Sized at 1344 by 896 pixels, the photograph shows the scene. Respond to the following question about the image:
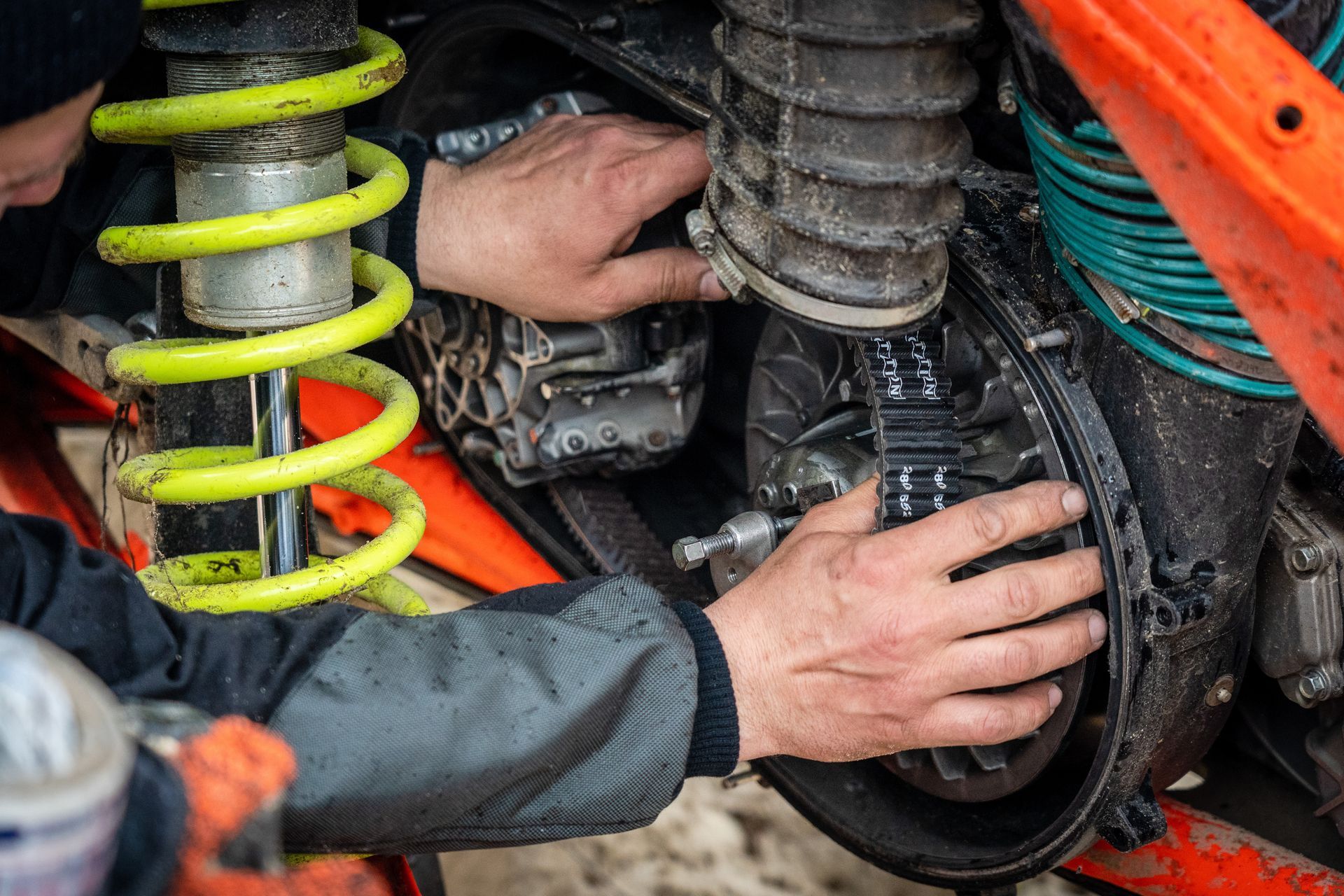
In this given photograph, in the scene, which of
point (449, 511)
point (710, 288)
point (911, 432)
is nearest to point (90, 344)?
point (449, 511)

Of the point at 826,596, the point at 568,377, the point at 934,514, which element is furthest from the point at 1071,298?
the point at 568,377

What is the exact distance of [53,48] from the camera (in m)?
0.83

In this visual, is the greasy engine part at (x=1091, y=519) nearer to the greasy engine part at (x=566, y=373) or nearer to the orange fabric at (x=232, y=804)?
the greasy engine part at (x=566, y=373)

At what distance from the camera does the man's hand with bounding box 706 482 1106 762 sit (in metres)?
1.17

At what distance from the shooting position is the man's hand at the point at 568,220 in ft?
5.05

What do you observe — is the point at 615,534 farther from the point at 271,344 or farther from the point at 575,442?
the point at 271,344

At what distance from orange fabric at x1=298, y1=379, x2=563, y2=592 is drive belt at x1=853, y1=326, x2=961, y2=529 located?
0.88 m

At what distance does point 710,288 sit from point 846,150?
1.75 feet

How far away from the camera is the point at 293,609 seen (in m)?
1.23

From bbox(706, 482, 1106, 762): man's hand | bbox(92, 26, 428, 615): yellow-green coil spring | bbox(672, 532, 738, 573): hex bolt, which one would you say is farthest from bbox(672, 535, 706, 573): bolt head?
bbox(92, 26, 428, 615): yellow-green coil spring

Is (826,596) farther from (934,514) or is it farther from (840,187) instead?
(840,187)

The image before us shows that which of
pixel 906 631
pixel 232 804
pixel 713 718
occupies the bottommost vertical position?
pixel 713 718

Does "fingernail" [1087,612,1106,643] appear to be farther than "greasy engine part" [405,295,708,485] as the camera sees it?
No

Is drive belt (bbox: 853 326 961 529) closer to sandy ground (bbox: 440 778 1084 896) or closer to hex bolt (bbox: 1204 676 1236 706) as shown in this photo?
hex bolt (bbox: 1204 676 1236 706)
